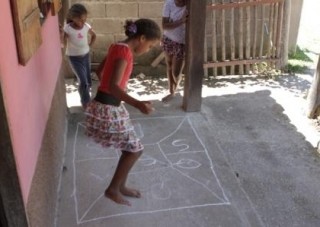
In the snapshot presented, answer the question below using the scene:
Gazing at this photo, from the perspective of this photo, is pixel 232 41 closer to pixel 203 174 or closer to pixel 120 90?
pixel 203 174

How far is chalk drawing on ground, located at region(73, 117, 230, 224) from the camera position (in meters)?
3.37

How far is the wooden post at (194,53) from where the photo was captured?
4.81 meters

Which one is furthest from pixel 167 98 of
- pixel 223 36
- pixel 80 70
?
pixel 223 36

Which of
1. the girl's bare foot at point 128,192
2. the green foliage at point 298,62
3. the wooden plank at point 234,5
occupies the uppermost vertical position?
the wooden plank at point 234,5

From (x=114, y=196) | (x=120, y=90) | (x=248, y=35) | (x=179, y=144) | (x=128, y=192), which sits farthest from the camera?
(x=248, y=35)

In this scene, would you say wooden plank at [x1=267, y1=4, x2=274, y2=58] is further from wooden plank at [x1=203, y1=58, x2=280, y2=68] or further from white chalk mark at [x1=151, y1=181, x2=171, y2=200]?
white chalk mark at [x1=151, y1=181, x2=171, y2=200]

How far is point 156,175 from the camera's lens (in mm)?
A: 3832

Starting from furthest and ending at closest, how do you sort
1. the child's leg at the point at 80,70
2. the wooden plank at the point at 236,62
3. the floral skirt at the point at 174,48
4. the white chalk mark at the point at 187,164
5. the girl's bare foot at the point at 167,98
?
the wooden plank at the point at 236,62 → the girl's bare foot at the point at 167,98 → the floral skirt at the point at 174,48 → the child's leg at the point at 80,70 → the white chalk mark at the point at 187,164

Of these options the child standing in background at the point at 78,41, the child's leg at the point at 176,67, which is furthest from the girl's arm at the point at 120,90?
the child's leg at the point at 176,67

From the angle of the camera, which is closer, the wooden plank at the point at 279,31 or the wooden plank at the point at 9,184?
the wooden plank at the point at 9,184

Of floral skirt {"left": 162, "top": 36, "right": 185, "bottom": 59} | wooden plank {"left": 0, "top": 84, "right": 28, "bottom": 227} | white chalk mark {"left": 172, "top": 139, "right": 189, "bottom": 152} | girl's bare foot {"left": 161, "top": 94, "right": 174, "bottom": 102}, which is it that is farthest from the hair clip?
girl's bare foot {"left": 161, "top": 94, "right": 174, "bottom": 102}

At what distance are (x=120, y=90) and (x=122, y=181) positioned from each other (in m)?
0.85

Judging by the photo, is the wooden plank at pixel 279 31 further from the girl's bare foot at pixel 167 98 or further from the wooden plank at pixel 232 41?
the girl's bare foot at pixel 167 98

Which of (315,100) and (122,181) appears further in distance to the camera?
(315,100)
